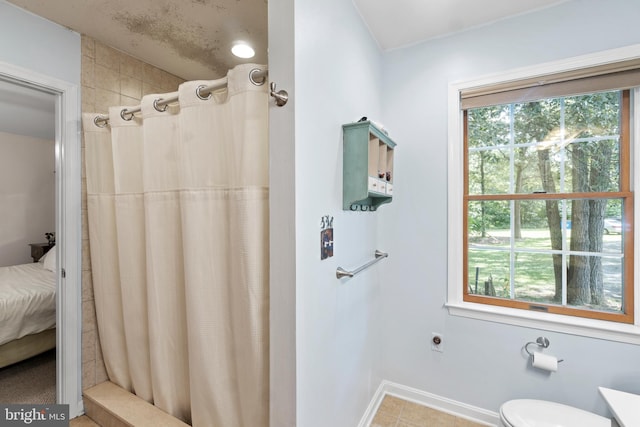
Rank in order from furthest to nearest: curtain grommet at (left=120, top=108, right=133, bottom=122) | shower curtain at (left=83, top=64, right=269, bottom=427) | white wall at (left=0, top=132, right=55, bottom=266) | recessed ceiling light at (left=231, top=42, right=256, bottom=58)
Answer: white wall at (left=0, top=132, right=55, bottom=266) < recessed ceiling light at (left=231, top=42, right=256, bottom=58) < curtain grommet at (left=120, top=108, right=133, bottom=122) < shower curtain at (left=83, top=64, right=269, bottom=427)

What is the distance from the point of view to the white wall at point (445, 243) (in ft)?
4.77

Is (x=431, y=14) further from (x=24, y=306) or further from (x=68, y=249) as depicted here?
(x=24, y=306)

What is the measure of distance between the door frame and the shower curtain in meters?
0.08

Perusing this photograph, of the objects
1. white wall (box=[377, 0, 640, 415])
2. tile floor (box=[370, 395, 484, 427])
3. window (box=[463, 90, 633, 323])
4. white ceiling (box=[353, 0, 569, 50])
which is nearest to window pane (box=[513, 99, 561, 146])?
window (box=[463, 90, 633, 323])

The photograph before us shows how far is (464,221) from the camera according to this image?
182cm

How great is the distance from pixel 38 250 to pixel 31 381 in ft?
6.77

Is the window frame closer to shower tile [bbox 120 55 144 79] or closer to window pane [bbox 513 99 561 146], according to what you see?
window pane [bbox 513 99 561 146]

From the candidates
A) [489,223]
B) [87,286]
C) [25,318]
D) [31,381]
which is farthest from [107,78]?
[489,223]

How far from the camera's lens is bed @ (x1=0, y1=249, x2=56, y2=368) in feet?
6.93

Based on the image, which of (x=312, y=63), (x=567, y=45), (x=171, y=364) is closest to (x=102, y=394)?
(x=171, y=364)

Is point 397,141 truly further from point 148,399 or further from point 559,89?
point 148,399

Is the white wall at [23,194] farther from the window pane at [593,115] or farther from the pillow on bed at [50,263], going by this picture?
the window pane at [593,115]

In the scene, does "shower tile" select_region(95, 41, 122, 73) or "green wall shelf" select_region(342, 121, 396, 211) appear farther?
"shower tile" select_region(95, 41, 122, 73)

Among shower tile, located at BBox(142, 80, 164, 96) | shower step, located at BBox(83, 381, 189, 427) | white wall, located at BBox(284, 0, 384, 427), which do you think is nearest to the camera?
white wall, located at BBox(284, 0, 384, 427)
